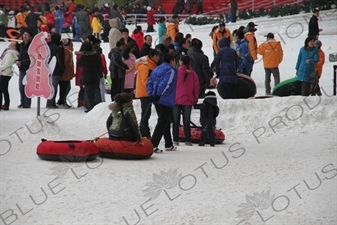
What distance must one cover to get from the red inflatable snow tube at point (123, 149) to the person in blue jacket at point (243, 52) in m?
8.77

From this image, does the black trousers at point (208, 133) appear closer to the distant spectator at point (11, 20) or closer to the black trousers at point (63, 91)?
the black trousers at point (63, 91)

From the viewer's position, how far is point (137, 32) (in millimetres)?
27703

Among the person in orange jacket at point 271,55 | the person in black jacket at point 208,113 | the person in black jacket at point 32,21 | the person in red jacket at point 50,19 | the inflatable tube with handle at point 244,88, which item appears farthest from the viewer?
the person in red jacket at point 50,19

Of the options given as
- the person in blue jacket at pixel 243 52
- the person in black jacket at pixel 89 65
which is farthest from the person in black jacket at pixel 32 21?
the person in black jacket at pixel 89 65

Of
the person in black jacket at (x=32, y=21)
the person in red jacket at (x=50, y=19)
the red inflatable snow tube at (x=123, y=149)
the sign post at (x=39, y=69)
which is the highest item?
the sign post at (x=39, y=69)

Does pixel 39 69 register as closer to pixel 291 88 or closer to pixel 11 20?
pixel 291 88

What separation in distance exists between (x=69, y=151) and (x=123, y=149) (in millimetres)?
911

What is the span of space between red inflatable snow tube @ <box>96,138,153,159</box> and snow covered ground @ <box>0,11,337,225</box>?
0.13 metres

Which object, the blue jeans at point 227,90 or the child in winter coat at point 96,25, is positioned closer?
the blue jeans at point 227,90

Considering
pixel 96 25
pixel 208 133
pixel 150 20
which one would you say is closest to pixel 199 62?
pixel 208 133

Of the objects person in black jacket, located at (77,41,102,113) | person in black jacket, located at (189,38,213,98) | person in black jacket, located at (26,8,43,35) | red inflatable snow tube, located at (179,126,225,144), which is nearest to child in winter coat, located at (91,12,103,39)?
person in black jacket, located at (26,8,43,35)

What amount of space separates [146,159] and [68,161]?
1.40 m

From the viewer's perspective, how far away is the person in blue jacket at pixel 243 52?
77.8 ft

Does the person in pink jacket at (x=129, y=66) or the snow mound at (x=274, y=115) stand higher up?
the person in pink jacket at (x=129, y=66)
